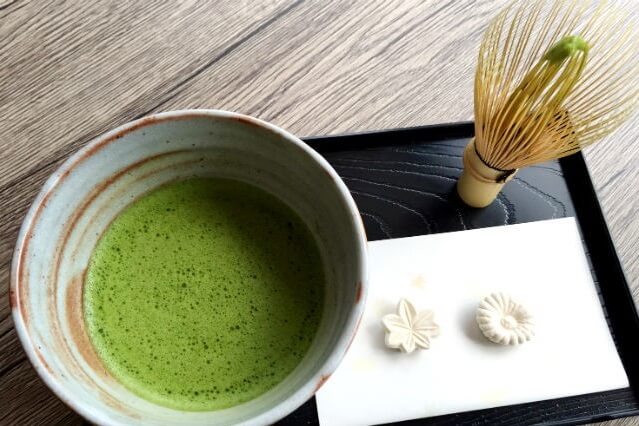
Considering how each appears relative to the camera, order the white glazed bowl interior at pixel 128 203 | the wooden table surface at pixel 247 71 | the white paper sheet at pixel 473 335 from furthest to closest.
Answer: the wooden table surface at pixel 247 71 < the white paper sheet at pixel 473 335 < the white glazed bowl interior at pixel 128 203

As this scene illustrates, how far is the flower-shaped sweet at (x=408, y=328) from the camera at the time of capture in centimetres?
67

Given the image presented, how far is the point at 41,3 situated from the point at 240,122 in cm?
42

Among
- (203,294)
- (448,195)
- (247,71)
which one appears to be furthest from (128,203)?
(448,195)

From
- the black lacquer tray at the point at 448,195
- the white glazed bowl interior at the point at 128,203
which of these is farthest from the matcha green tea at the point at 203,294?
the black lacquer tray at the point at 448,195

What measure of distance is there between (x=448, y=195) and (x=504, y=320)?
0.16 m

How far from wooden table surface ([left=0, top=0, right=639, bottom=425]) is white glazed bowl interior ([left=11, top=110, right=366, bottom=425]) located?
176 millimetres

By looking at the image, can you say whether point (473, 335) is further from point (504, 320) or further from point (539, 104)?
point (539, 104)

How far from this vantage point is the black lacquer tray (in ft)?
2.40

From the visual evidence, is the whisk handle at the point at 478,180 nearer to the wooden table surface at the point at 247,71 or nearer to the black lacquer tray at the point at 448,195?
the black lacquer tray at the point at 448,195

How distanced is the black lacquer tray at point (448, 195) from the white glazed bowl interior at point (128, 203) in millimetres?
124

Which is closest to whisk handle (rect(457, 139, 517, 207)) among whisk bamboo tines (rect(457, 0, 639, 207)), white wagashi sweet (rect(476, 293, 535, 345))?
whisk bamboo tines (rect(457, 0, 639, 207))

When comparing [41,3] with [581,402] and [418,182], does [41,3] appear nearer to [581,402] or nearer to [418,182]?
[418,182]

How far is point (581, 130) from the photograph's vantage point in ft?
2.14

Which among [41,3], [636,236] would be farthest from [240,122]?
[636,236]
